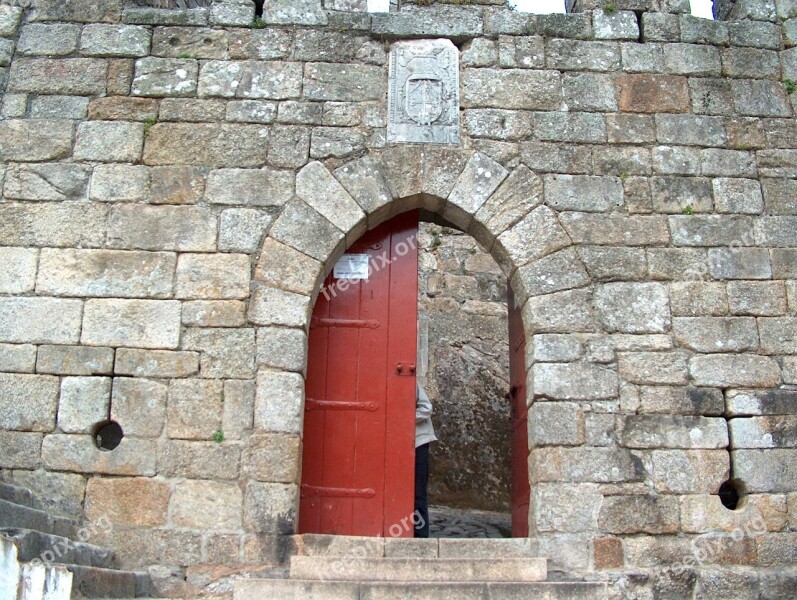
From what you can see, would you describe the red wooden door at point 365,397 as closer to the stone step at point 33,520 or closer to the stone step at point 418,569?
the stone step at point 418,569

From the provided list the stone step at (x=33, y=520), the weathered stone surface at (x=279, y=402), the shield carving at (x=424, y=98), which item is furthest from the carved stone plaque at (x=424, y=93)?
the stone step at (x=33, y=520)

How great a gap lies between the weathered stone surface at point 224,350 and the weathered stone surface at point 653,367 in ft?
6.36

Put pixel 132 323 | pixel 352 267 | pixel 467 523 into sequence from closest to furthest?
pixel 132 323 < pixel 352 267 < pixel 467 523

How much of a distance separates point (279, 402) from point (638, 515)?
1874mm

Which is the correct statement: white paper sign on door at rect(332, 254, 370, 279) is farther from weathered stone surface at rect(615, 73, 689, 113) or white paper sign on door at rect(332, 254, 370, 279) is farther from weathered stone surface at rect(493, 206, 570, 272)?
Answer: weathered stone surface at rect(615, 73, 689, 113)

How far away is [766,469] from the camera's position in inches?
172

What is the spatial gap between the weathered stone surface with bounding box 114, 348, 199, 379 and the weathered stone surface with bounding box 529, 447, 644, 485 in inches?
72.4

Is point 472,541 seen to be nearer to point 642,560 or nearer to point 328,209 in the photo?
point 642,560

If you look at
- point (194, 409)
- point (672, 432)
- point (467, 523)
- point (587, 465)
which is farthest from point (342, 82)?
point (467, 523)

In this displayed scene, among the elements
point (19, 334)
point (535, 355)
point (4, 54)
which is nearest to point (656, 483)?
point (535, 355)

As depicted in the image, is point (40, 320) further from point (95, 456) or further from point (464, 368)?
point (464, 368)

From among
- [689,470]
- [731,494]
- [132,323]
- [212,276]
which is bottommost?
[731,494]

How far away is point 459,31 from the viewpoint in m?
5.07

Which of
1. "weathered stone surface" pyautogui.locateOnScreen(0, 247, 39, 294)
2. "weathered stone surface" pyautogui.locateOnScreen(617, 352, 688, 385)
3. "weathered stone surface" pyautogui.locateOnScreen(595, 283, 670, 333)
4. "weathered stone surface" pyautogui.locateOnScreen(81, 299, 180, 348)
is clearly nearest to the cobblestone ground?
"weathered stone surface" pyautogui.locateOnScreen(617, 352, 688, 385)
